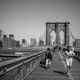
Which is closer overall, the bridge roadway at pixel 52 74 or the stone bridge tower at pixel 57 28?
the bridge roadway at pixel 52 74

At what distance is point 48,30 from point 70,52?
3511 inches

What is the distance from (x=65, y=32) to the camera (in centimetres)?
9438

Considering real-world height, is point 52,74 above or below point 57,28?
below

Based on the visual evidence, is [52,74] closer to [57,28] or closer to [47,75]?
[47,75]

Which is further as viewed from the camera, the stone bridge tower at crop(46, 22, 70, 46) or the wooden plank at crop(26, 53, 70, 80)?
the stone bridge tower at crop(46, 22, 70, 46)

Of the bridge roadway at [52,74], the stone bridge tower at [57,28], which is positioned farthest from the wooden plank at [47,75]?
the stone bridge tower at [57,28]

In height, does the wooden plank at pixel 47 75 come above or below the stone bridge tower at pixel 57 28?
below

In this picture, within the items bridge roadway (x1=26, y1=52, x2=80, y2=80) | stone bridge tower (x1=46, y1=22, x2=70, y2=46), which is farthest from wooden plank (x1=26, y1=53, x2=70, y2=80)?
stone bridge tower (x1=46, y1=22, x2=70, y2=46)

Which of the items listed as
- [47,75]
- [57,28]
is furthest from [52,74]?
[57,28]

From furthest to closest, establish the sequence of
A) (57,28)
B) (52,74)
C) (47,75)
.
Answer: (57,28)
(52,74)
(47,75)

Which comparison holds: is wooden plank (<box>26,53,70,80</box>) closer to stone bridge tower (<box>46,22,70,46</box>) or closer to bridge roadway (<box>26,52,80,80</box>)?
bridge roadway (<box>26,52,80,80</box>)

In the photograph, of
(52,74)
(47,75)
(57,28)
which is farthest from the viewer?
(57,28)

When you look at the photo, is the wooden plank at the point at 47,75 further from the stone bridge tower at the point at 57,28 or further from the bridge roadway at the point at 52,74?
the stone bridge tower at the point at 57,28

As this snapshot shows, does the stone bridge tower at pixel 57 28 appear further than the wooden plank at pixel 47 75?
Yes
